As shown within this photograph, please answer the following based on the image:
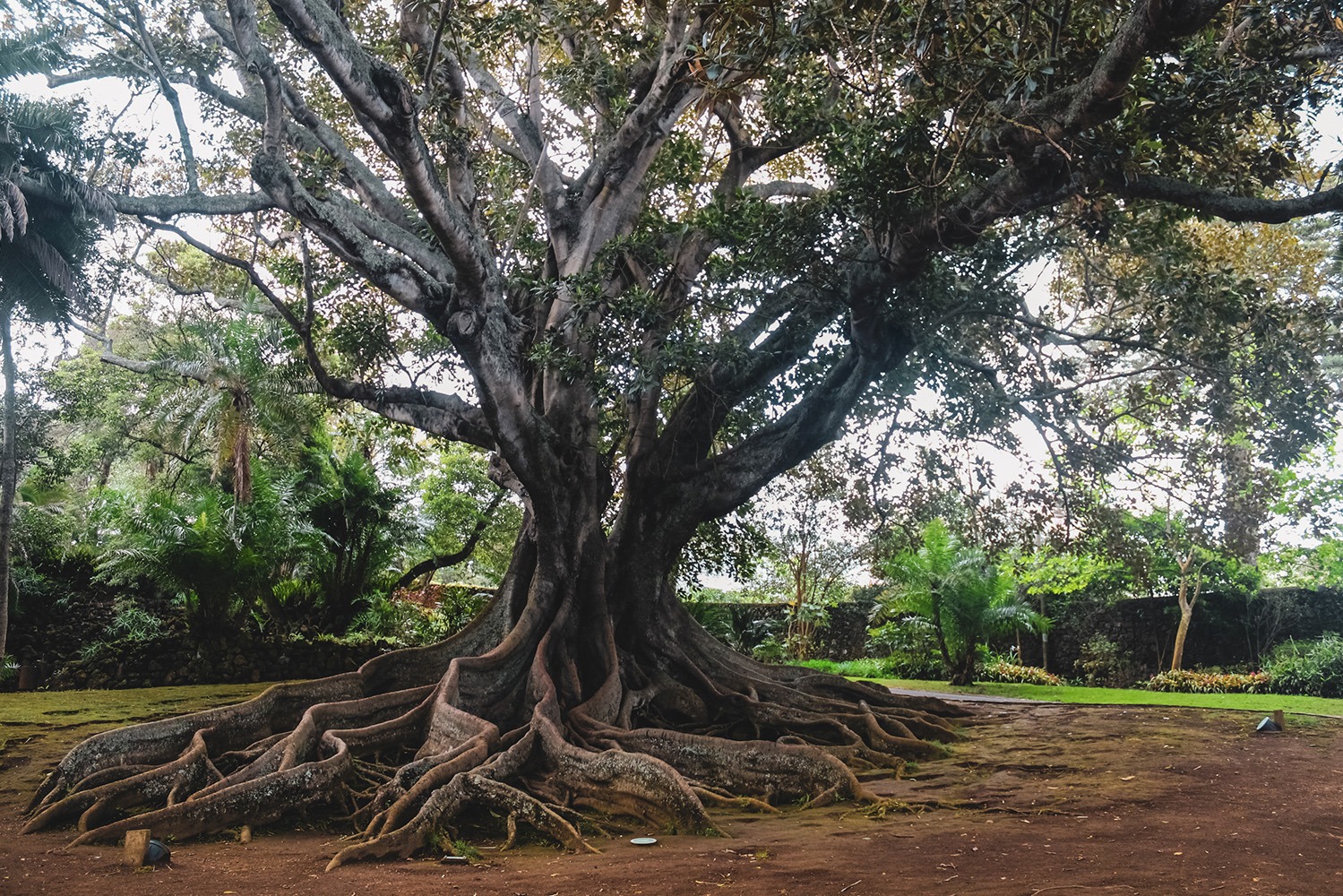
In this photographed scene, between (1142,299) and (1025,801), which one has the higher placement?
(1142,299)

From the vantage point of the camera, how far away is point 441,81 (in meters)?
9.26

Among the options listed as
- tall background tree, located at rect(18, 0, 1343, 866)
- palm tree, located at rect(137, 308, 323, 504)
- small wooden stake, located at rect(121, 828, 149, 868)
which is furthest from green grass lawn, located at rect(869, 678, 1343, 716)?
palm tree, located at rect(137, 308, 323, 504)

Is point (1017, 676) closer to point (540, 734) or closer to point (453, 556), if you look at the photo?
point (453, 556)

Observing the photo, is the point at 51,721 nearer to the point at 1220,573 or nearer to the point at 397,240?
the point at 397,240

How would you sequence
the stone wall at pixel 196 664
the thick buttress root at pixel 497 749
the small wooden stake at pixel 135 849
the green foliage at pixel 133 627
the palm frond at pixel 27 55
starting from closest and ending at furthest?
the small wooden stake at pixel 135 849
the thick buttress root at pixel 497 749
the palm frond at pixel 27 55
the stone wall at pixel 196 664
the green foliage at pixel 133 627

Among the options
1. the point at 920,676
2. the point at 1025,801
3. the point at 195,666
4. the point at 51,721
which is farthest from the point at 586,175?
the point at 920,676

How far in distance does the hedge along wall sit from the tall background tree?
356 inches

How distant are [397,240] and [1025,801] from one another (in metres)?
7.14

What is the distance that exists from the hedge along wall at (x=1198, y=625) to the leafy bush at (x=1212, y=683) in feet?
4.89

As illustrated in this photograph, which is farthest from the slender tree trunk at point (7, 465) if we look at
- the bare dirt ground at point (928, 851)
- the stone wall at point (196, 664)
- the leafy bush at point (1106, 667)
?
the leafy bush at point (1106, 667)

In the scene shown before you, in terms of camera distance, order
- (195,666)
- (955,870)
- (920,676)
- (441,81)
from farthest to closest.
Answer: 1. (920,676)
2. (195,666)
3. (441,81)
4. (955,870)

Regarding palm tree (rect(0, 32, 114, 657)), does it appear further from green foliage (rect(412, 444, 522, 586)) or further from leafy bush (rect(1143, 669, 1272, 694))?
leafy bush (rect(1143, 669, 1272, 694))

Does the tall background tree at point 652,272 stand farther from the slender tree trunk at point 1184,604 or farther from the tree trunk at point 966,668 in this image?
the slender tree trunk at point 1184,604

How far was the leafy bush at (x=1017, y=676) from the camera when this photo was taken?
1734 cm
